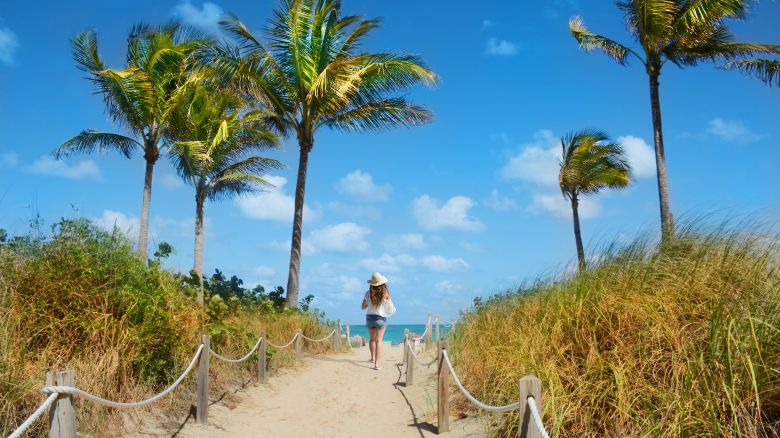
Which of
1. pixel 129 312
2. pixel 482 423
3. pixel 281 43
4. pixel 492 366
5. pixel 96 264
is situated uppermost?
pixel 281 43

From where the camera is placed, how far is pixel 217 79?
1738 centimetres

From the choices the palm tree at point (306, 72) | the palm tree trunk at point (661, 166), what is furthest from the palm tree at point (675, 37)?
the palm tree at point (306, 72)

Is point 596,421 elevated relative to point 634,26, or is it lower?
lower

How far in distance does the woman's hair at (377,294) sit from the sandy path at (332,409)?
147 cm

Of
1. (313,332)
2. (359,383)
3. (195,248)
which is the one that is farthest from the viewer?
(195,248)

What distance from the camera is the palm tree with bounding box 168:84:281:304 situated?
19434mm

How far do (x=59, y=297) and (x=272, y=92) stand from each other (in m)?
12.3

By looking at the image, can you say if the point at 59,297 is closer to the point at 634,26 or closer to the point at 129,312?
the point at 129,312

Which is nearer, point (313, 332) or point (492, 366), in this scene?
point (492, 366)

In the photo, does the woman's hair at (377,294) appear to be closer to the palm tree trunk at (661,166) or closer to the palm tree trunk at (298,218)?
the palm tree trunk at (298,218)

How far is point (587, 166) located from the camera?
26.7m

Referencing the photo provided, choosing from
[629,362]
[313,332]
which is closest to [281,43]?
[313,332]

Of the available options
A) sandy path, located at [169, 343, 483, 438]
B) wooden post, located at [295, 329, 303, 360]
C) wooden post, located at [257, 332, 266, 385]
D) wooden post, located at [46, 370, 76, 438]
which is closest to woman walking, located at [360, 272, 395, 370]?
sandy path, located at [169, 343, 483, 438]

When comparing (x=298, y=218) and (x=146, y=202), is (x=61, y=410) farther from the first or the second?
(x=146, y=202)
